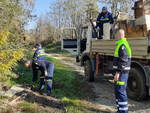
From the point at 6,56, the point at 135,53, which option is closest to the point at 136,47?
the point at 135,53

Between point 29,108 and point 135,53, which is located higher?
point 135,53

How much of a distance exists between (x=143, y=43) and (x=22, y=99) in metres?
3.59

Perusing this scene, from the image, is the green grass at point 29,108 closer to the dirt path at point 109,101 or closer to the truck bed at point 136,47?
the dirt path at point 109,101

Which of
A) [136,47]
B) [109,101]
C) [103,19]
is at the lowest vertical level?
[109,101]

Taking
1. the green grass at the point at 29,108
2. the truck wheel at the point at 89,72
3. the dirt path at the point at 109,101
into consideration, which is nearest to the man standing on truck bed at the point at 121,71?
the dirt path at the point at 109,101

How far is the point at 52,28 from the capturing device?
4728 cm

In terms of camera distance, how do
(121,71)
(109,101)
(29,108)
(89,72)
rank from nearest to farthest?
(121,71)
(29,108)
(109,101)
(89,72)

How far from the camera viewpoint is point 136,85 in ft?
16.1

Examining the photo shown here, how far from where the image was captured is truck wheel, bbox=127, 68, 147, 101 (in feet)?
15.4

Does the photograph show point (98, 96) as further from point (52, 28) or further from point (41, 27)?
point (41, 27)

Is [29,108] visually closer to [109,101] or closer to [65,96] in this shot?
[65,96]

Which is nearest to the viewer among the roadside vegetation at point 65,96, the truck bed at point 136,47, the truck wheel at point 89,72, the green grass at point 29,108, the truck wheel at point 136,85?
the green grass at point 29,108

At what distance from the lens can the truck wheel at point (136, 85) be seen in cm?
469

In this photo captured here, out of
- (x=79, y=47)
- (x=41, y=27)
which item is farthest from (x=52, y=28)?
(x=79, y=47)
